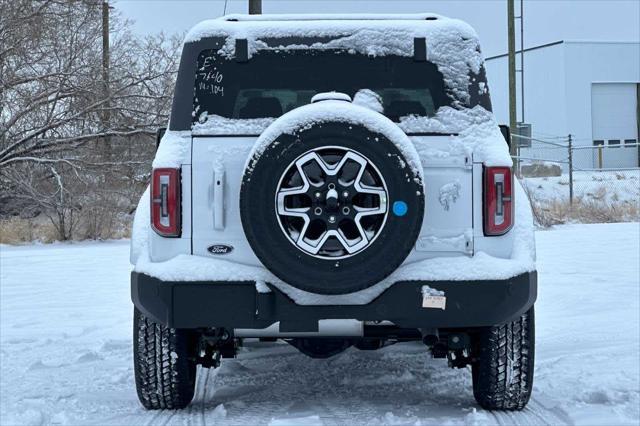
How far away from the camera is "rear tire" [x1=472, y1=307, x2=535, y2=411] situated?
420cm

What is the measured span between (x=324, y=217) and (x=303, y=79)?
3.14 feet

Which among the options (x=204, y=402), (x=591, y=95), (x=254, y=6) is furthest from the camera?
(x=591, y=95)

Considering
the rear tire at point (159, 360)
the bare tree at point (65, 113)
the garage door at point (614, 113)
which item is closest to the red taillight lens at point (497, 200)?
the rear tire at point (159, 360)

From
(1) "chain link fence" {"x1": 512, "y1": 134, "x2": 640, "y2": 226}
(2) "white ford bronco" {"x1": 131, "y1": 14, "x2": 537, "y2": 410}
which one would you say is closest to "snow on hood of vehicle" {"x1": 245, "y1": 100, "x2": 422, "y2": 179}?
(2) "white ford bronco" {"x1": 131, "y1": 14, "x2": 537, "y2": 410}

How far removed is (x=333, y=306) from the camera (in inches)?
152

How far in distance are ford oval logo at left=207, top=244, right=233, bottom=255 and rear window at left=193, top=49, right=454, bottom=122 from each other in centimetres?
67

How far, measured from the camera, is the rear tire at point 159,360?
426cm

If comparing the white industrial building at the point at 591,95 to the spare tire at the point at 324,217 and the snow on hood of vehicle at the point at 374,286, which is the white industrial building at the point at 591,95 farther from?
the spare tire at the point at 324,217

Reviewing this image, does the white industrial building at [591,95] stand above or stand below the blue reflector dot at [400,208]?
above

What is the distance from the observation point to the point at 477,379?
14.3 feet

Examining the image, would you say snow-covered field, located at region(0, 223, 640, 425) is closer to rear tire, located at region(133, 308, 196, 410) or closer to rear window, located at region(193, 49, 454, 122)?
rear tire, located at region(133, 308, 196, 410)

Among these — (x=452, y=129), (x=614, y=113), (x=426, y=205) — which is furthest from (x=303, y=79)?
(x=614, y=113)

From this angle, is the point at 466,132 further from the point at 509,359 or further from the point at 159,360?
the point at 159,360

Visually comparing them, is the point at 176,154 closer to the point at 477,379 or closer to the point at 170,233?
the point at 170,233
